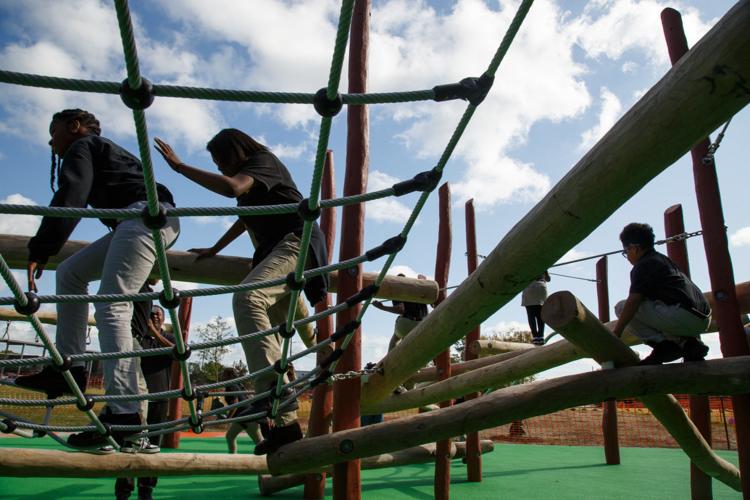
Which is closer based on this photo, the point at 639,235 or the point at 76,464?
the point at 76,464

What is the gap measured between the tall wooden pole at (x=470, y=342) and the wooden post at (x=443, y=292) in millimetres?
288

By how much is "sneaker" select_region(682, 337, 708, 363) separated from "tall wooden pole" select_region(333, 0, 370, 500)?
156 cm

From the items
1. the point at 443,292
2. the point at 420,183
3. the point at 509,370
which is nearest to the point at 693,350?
the point at 509,370

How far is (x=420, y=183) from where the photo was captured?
165cm

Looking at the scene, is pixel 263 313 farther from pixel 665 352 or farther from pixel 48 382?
pixel 665 352

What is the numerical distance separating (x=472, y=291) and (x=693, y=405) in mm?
2614

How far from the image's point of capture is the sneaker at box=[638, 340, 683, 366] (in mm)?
2404

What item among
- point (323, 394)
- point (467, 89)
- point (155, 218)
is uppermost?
point (467, 89)

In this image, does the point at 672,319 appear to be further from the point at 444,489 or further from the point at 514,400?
the point at 444,489

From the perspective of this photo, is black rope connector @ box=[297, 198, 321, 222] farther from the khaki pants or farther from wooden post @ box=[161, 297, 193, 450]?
wooden post @ box=[161, 297, 193, 450]

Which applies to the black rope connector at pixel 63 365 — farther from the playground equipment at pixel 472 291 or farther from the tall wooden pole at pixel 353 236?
the tall wooden pole at pixel 353 236

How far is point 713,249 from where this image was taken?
116 inches

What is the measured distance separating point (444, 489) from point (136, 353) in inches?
111

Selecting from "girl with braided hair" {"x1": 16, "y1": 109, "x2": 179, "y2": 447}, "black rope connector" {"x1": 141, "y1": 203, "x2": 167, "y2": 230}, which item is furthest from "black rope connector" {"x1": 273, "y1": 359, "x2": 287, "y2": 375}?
"black rope connector" {"x1": 141, "y1": 203, "x2": 167, "y2": 230}
